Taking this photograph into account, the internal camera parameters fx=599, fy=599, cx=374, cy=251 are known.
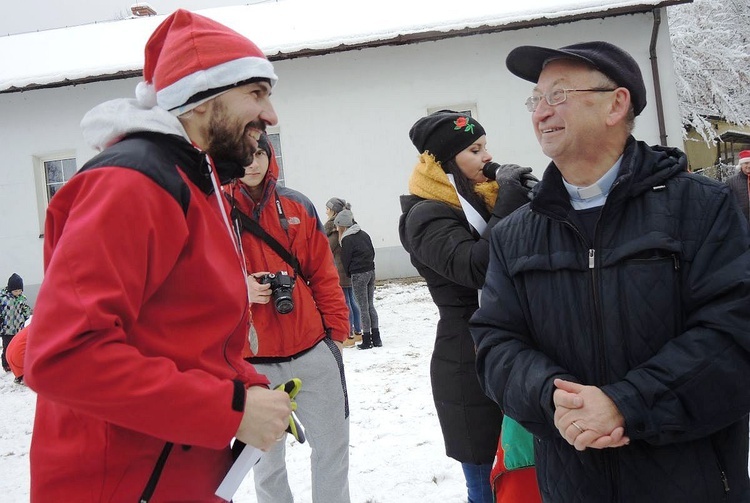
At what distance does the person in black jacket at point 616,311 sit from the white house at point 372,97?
36.0ft

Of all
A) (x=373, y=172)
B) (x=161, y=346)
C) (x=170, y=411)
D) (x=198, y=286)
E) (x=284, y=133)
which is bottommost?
(x=170, y=411)

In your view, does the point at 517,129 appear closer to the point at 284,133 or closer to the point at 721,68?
the point at 284,133

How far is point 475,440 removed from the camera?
2617 mm

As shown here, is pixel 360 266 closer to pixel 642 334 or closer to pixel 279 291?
pixel 279 291

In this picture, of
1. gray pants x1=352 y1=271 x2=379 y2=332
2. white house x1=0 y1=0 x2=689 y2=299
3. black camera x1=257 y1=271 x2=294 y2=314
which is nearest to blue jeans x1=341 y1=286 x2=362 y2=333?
gray pants x1=352 y1=271 x2=379 y2=332

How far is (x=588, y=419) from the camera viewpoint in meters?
1.50

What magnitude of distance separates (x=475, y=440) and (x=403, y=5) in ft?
43.7

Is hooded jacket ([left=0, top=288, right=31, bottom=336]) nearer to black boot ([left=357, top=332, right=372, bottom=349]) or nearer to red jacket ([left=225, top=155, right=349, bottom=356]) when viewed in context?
black boot ([left=357, top=332, right=372, bottom=349])

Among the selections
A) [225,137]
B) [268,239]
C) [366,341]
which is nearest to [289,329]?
[268,239]

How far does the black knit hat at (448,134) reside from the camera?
2.72 m

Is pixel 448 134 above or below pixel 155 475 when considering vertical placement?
above

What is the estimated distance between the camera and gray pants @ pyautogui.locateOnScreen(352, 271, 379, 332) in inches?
301

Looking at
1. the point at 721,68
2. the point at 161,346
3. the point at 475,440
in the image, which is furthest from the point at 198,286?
the point at 721,68

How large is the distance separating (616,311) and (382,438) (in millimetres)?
3196
